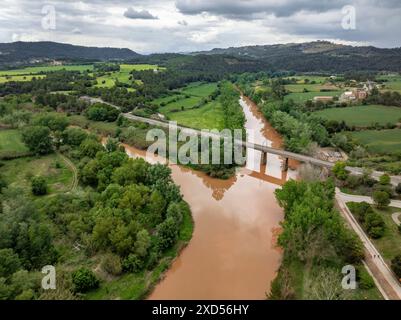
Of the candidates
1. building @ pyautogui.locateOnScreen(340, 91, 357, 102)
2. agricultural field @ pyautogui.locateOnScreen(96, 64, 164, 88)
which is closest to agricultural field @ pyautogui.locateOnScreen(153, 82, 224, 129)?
agricultural field @ pyautogui.locateOnScreen(96, 64, 164, 88)

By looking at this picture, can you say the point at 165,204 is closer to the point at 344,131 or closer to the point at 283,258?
the point at 283,258

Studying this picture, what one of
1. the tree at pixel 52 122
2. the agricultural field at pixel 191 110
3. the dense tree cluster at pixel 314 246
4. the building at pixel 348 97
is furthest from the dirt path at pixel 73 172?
the building at pixel 348 97

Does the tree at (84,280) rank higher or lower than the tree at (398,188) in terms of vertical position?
lower

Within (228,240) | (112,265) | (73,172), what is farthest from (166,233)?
(73,172)

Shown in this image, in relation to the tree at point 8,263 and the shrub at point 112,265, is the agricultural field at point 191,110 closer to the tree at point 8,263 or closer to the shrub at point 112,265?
the shrub at point 112,265
